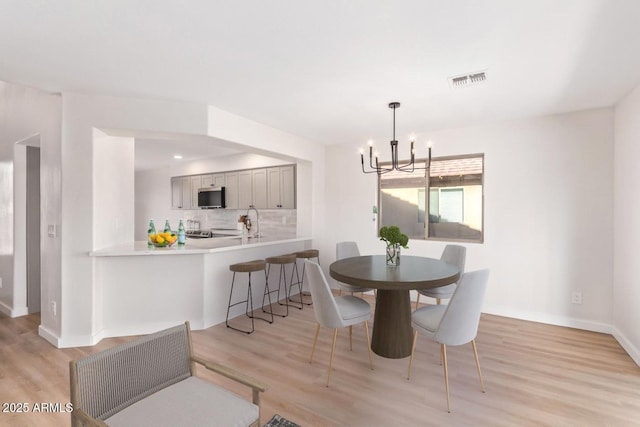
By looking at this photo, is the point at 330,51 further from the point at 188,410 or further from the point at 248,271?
the point at 248,271

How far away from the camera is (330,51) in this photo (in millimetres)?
2168

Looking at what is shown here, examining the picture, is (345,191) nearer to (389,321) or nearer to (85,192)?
(389,321)

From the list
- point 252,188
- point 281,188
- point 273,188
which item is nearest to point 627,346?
point 281,188

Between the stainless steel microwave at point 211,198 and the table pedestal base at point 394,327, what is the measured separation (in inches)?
178

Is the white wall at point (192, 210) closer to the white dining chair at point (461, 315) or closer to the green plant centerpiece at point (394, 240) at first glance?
the green plant centerpiece at point (394, 240)

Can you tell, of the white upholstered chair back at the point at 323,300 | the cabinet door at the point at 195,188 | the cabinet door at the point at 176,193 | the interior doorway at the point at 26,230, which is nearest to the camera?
the white upholstered chair back at the point at 323,300

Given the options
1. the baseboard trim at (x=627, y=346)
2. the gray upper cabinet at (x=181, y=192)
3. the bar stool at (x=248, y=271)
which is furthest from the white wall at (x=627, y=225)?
the gray upper cabinet at (x=181, y=192)

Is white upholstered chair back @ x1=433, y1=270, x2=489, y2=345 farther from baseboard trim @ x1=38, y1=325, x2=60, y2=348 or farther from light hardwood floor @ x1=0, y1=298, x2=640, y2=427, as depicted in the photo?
baseboard trim @ x1=38, y1=325, x2=60, y2=348

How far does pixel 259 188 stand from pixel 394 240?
3.57 m

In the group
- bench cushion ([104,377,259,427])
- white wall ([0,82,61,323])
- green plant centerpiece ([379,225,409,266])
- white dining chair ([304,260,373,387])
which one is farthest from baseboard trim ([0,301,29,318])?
green plant centerpiece ([379,225,409,266])

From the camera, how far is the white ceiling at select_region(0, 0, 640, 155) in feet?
5.69

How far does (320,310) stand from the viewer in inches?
96.6

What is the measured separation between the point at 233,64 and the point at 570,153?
368cm

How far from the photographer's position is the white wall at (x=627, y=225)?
274 cm
